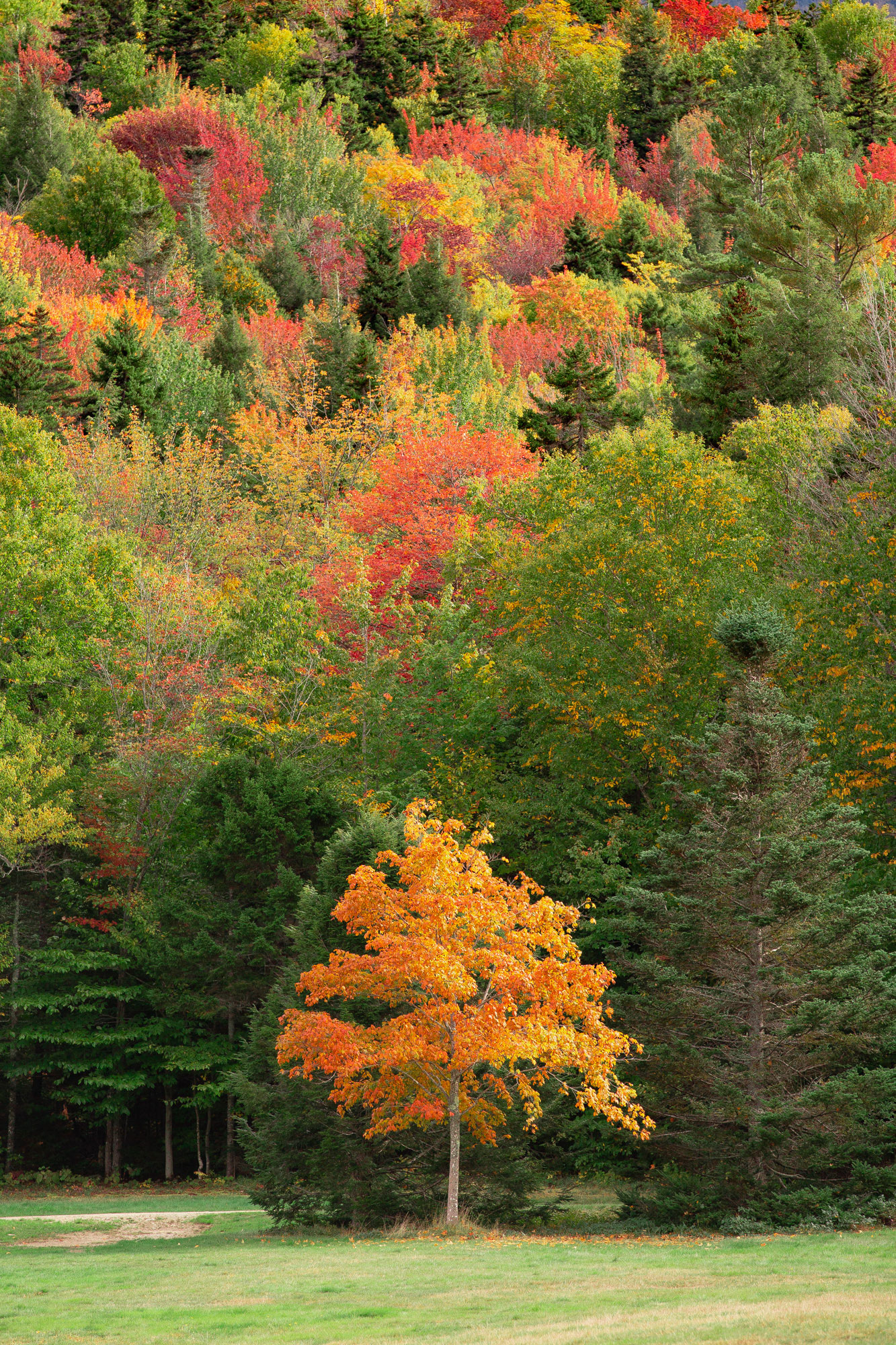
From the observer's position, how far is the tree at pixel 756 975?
2258 cm

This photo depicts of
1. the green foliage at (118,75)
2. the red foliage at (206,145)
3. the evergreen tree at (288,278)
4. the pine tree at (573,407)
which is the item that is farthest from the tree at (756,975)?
the green foliage at (118,75)

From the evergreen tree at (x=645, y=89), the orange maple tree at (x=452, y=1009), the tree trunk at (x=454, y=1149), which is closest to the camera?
the orange maple tree at (x=452, y=1009)

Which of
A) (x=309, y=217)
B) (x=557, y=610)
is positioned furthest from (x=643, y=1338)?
(x=309, y=217)

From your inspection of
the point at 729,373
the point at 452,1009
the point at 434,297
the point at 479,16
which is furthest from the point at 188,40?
the point at 452,1009

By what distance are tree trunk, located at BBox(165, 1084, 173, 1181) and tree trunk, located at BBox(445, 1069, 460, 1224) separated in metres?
17.2

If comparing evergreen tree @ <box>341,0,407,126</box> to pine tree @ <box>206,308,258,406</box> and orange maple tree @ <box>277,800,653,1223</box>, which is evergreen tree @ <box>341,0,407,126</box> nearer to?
pine tree @ <box>206,308,258,406</box>

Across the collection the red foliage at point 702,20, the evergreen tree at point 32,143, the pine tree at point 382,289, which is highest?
the red foliage at point 702,20

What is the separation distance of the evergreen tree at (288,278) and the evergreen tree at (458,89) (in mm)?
32156

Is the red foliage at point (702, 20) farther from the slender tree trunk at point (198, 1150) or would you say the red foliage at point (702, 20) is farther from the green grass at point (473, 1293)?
the green grass at point (473, 1293)

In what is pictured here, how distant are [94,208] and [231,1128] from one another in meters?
53.8

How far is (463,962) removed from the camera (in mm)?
22688

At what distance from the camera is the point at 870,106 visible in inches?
3455

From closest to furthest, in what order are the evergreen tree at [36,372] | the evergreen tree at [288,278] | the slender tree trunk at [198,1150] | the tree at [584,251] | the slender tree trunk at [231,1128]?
the slender tree trunk at [231,1128] < the slender tree trunk at [198,1150] < the evergreen tree at [36,372] < the evergreen tree at [288,278] < the tree at [584,251]

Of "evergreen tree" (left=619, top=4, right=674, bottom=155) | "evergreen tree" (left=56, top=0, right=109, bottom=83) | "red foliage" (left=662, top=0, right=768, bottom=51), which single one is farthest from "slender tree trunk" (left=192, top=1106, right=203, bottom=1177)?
"red foliage" (left=662, top=0, right=768, bottom=51)
